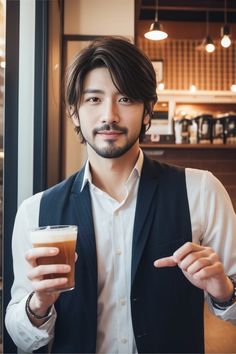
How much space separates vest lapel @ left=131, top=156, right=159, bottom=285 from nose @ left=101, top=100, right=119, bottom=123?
26 centimetres

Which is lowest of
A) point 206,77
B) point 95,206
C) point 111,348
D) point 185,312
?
point 111,348

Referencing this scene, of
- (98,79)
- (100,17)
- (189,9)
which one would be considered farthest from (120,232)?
(189,9)

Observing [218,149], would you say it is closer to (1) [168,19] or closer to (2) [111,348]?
(1) [168,19]

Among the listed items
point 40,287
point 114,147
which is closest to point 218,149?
point 114,147

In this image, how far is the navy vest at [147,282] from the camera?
4.10ft

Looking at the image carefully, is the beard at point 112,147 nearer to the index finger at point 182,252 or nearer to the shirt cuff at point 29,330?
the index finger at point 182,252

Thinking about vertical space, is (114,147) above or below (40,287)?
above

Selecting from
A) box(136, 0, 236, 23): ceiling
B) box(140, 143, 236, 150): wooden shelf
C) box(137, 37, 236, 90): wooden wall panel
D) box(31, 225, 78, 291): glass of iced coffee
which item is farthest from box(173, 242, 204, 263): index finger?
box(137, 37, 236, 90): wooden wall panel

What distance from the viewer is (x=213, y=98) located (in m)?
4.67

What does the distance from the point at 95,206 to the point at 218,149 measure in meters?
3.08

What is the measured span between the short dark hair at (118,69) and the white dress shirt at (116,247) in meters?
0.26

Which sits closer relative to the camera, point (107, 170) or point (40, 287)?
point (40, 287)

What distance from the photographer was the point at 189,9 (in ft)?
14.1

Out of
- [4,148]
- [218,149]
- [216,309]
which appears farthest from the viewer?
[218,149]
